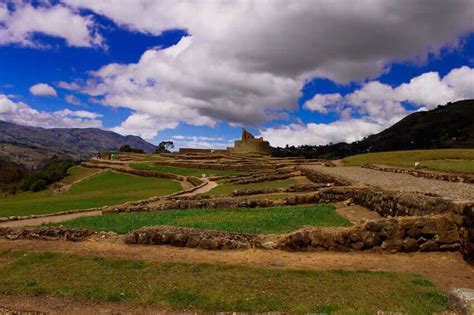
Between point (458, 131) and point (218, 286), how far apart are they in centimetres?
13303

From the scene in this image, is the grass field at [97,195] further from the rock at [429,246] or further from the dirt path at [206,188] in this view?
the rock at [429,246]

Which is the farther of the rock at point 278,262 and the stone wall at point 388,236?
the stone wall at point 388,236

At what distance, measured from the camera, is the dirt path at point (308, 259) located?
9289 mm

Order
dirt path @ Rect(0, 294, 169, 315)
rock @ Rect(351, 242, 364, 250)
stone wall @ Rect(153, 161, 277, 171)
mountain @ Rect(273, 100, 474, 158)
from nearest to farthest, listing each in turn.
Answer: dirt path @ Rect(0, 294, 169, 315) < rock @ Rect(351, 242, 364, 250) < stone wall @ Rect(153, 161, 277, 171) < mountain @ Rect(273, 100, 474, 158)

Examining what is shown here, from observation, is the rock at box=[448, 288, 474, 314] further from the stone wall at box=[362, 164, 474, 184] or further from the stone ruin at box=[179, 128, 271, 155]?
the stone ruin at box=[179, 128, 271, 155]

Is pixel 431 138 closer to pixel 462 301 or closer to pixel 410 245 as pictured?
pixel 410 245

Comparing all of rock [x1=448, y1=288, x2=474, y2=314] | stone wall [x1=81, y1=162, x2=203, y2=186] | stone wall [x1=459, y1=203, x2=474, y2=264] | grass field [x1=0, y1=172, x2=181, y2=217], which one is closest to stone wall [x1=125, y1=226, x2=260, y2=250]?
stone wall [x1=459, y1=203, x2=474, y2=264]

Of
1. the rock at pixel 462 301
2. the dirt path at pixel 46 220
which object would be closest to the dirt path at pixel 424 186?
the rock at pixel 462 301

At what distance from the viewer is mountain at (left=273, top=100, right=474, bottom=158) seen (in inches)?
4151

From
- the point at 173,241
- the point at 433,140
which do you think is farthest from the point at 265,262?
the point at 433,140

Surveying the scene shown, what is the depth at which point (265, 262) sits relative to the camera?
1058cm

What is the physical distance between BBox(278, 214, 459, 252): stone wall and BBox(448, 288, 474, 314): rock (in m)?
3.85

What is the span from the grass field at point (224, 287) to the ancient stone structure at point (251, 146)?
73292 millimetres

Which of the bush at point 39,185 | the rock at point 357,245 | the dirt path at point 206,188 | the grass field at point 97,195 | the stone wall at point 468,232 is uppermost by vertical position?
the stone wall at point 468,232
